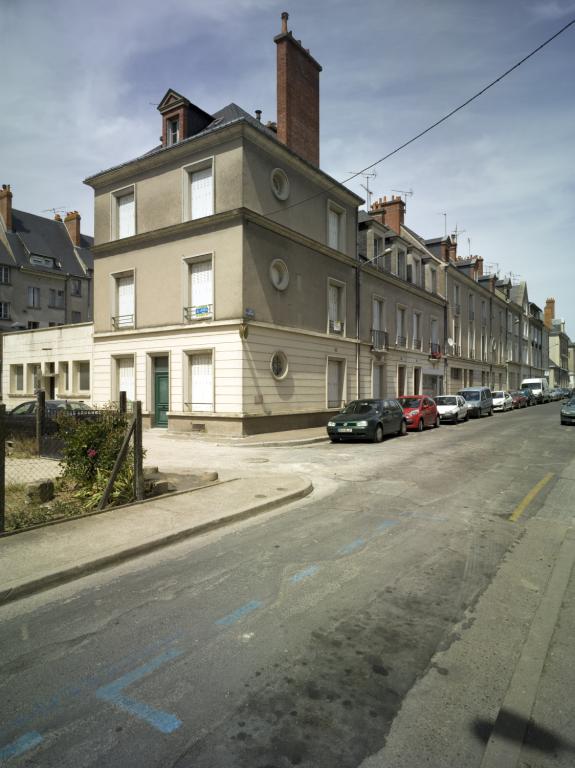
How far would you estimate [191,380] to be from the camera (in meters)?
18.6

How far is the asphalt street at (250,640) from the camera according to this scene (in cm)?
246

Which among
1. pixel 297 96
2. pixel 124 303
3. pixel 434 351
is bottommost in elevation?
pixel 434 351

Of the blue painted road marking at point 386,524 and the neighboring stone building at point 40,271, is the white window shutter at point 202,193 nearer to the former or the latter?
the blue painted road marking at point 386,524

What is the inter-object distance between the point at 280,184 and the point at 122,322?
8.84 meters

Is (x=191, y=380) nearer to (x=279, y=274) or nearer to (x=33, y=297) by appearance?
(x=279, y=274)

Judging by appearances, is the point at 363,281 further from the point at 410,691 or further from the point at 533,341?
the point at 533,341

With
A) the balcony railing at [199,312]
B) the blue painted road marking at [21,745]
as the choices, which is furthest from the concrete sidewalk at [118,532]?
the balcony railing at [199,312]

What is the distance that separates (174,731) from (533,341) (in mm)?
73358

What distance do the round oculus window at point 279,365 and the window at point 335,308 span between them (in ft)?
13.5

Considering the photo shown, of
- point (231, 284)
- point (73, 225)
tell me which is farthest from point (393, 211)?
point (73, 225)

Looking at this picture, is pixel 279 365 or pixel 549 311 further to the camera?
pixel 549 311

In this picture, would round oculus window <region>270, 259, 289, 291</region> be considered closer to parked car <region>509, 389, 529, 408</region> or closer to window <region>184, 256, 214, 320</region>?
window <region>184, 256, 214, 320</region>

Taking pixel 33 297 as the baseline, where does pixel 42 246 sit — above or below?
above

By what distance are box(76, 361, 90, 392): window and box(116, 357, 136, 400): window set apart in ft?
13.9
